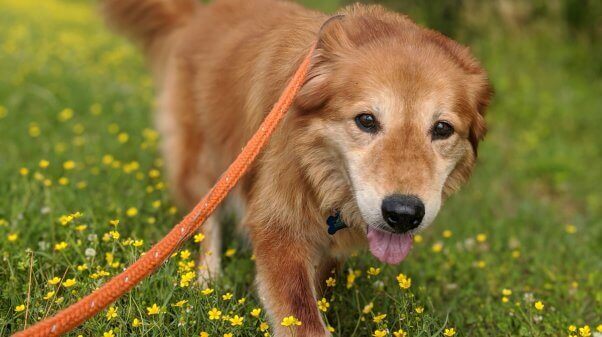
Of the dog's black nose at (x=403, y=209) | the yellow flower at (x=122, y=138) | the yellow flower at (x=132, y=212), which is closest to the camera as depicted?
the dog's black nose at (x=403, y=209)

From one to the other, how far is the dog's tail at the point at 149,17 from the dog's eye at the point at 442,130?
2336mm

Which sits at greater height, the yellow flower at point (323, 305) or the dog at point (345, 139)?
the dog at point (345, 139)

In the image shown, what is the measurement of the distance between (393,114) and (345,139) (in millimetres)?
208

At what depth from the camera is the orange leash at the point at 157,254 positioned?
1.97 metres

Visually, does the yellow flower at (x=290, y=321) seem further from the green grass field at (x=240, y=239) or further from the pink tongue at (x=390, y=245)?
the pink tongue at (x=390, y=245)

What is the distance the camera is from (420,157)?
2.39 metres

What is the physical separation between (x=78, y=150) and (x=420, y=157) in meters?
3.12

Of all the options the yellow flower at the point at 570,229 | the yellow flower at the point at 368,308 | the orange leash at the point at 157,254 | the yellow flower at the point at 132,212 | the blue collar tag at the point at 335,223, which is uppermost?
the orange leash at the point at 157,254

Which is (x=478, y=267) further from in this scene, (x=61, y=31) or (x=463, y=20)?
(x=61, y=31)

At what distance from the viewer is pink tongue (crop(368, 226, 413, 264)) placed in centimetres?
254

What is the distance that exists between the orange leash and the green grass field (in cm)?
38

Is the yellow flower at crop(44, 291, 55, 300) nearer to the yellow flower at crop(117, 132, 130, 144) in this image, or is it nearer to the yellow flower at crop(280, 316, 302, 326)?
the yellow flower at crop(280, 316, 302, 326)

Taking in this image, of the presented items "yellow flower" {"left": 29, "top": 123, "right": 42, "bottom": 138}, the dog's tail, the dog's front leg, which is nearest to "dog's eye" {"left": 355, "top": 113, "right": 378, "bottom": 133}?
the dog's front leg

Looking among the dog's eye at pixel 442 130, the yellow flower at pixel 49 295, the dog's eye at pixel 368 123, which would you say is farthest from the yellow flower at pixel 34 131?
the dog's eye at pixel 442 130
